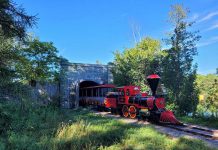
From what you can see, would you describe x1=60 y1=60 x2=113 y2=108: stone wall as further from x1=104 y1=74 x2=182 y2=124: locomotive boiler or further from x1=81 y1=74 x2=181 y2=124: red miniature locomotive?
x1=104 y1=74 x2=182 y2=124: locomotive boiler

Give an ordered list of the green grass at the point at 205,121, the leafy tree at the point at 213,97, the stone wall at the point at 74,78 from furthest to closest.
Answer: the stone wall at the point at 74,78, the leafy tree at the point at 213,97, the green grass at the point at 205,121

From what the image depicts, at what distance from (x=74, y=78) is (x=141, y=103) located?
36.9ft

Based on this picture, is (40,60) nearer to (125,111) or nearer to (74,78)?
(74,78)

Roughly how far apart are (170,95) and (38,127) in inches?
401

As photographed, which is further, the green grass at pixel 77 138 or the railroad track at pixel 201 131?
the railroad track at pixel 201 131

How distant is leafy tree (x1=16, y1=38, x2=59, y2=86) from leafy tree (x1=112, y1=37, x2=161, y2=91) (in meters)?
5.30

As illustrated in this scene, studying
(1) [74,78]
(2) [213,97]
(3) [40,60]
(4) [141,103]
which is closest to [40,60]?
(3) [40,60]

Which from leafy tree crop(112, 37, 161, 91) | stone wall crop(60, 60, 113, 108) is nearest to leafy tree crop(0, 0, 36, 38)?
Answer: leafy tree crop(112, 37, 161, 91)

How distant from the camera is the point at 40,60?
2098 cm

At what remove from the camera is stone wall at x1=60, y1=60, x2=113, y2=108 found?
24078 millimetres

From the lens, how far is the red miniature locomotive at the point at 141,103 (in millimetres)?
13569

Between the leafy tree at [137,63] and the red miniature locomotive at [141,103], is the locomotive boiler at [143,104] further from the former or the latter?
the leafy tree at [137,63]

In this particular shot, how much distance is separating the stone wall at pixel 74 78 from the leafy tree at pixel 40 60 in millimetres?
1799

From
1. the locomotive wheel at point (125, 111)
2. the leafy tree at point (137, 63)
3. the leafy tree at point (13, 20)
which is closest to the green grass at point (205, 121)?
the locomotive wheel at point (125, 111)
